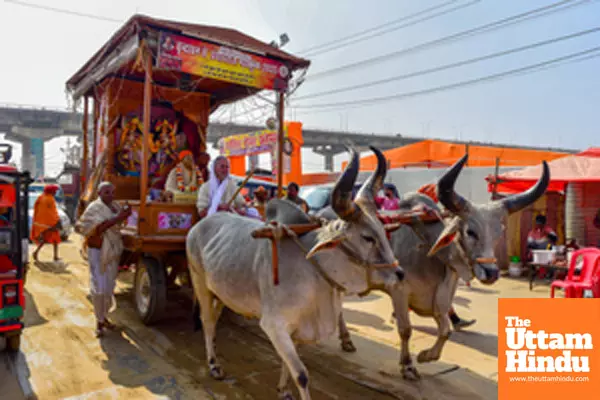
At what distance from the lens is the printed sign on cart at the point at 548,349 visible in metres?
3.21

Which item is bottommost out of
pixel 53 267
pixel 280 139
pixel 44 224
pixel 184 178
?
pixel 53 267

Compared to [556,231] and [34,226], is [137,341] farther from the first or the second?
[556,231]

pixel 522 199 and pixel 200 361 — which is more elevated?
pixel 522 199

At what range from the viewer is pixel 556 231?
376 inches

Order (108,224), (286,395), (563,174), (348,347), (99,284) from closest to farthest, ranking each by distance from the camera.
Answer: (286,395) → (348,347) → (108,224) → (99,284) → (563,174)

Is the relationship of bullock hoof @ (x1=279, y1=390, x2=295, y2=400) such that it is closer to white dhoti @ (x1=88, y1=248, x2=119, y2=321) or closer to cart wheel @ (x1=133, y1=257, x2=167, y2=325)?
cart wheel @ (x1=133, y1=257, x2=167, y2=325)

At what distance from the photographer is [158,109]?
8.36m

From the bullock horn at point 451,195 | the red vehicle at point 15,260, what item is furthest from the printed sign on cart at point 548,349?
the red vehicle at point 15,260

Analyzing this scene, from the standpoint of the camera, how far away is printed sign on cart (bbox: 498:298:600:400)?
3205mm

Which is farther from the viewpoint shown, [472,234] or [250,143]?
[250,143]

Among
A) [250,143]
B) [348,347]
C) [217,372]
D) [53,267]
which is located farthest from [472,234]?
[250,143]

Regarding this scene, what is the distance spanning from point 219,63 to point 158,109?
305cm

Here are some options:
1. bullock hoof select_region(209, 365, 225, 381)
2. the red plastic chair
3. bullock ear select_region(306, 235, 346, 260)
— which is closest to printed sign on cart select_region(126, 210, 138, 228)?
bullock hoof select_region(209, 365, 225, 381)

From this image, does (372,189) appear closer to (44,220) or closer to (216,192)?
(216,192)
